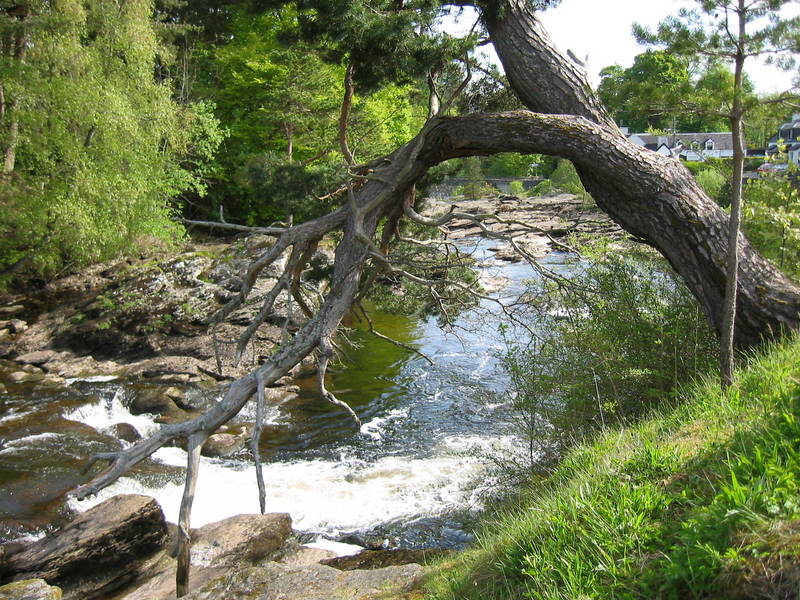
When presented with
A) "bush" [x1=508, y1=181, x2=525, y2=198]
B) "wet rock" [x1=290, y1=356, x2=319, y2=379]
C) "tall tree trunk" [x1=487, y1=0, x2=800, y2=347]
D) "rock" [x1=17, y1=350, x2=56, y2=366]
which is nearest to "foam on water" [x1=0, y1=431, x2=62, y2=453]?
"rock" [x1=17, y1=350, x2=56, y2=366]

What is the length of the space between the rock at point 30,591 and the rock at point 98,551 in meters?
0.35

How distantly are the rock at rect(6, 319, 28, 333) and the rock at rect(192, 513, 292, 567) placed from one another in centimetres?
1083

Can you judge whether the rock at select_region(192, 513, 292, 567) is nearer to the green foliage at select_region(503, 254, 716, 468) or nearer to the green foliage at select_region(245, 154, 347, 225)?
the green foliage at select_region(503, 254, 716, 468)

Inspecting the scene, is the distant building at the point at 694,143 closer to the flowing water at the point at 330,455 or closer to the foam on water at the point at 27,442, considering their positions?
the flowing water at the point at 330,455

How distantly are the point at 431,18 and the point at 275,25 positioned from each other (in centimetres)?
1847

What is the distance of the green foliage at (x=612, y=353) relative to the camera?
19.9 ft

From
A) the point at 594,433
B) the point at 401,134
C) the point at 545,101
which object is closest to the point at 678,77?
the point at 545,101

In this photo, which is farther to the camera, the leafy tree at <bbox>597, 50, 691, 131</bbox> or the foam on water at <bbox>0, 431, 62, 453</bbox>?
the foam on water at <bbox>0, 431, 62, 453</bbox>

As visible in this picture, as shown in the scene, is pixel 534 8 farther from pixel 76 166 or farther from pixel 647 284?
pixel 76 166

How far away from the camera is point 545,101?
639 centimetres

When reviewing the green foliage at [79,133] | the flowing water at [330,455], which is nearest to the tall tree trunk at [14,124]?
the green foliage at [79,133]

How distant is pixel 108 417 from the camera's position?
36.2 ft

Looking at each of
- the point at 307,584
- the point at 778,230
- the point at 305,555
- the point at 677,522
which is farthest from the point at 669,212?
the point at 305,555

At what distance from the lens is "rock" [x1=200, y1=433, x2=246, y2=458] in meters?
9.77
